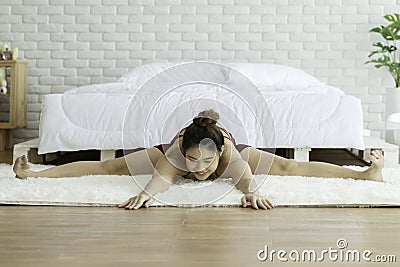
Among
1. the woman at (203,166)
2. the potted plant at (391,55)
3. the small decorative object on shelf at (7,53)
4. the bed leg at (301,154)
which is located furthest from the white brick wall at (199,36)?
the woman at (203,166)

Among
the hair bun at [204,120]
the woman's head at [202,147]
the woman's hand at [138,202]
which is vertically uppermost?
A: the hair bun at [204,120]

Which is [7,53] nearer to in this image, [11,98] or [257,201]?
[11,98]

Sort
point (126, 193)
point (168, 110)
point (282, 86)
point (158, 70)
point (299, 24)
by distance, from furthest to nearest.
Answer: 1. point (299, 24)
2. point (158, 70)
3. point (282, 86)
4. point (168, 110)
5. point (126, 193)

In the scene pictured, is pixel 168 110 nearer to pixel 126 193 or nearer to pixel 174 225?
pixel 126 193

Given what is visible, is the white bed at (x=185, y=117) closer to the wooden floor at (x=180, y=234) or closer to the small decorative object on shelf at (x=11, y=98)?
the wooden floor at (x=180, y=234)

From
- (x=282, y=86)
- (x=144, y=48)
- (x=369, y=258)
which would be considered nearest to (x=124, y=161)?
(x=282, y=86)

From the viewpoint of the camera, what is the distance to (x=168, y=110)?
368cm

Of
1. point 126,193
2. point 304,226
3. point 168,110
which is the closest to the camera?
point 304,226

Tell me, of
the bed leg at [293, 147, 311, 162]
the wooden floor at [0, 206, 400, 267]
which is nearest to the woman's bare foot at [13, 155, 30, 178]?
the wooden floor at [0, 206, 400, 267]

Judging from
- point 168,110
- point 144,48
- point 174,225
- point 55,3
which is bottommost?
point 174,225

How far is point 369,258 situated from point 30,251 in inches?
36.2

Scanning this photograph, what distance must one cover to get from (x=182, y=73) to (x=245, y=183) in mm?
1717

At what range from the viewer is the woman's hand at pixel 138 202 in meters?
2.56

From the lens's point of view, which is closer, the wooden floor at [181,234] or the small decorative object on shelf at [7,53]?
the wooden floor at [181,234]
